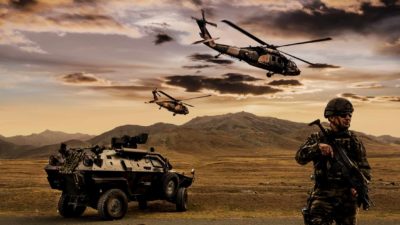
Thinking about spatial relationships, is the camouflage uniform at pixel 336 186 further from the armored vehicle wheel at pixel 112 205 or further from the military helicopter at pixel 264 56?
the military helicopter at pixel 264 56

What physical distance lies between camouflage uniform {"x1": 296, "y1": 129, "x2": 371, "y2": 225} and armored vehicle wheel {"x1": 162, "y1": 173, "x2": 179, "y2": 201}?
11.6m

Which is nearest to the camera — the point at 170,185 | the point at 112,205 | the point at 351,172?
the point at 351,172

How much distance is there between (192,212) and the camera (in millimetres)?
18000

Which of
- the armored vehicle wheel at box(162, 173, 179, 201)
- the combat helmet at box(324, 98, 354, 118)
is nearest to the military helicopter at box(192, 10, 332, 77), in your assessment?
the armored vehicle wheel at box(162, 173, 179, 201)

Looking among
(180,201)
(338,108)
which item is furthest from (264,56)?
(338,108)

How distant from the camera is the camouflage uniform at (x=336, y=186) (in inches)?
242

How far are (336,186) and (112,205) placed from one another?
10460 millimetres

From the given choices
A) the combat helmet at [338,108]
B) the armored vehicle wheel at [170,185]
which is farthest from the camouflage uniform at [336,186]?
the armored vehicle wheel at [170,185]

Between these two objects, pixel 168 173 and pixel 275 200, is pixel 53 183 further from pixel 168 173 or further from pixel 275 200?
pixel 275 200

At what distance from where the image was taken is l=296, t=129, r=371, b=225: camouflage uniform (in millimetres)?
6152

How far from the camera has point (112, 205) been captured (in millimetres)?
15656

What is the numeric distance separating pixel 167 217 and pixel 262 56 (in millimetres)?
22058

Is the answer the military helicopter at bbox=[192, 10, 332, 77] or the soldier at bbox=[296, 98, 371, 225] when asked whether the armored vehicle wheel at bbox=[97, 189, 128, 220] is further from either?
the military helicopter at bbox=[192, 10, 332, 77]

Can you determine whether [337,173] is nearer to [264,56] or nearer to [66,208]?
[66,208]
